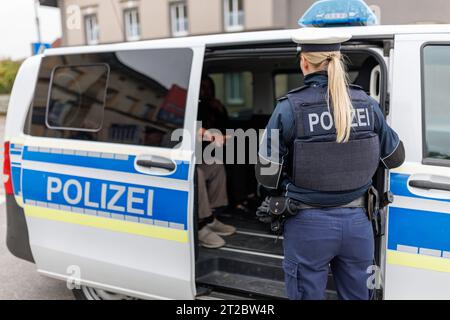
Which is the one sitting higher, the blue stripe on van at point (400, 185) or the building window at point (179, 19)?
the building window at point (179, 19)

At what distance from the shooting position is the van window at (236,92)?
4.63 meters

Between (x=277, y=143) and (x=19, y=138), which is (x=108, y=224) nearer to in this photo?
(x=19, y=138)

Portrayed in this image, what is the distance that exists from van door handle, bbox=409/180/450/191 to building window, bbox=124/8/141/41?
17.9 metres

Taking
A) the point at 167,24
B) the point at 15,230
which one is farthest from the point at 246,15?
the point at 15,230

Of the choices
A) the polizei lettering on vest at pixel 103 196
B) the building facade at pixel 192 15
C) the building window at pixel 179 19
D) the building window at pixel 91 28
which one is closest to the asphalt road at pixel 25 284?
the polizei lettering on vest at pixel 103 196

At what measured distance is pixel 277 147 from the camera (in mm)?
1799

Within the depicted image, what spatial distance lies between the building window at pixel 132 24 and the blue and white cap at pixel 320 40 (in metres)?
17.7

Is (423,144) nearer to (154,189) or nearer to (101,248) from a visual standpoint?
(154,189)

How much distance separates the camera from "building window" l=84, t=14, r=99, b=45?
62.3ft

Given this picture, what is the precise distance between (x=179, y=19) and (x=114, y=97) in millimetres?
15508

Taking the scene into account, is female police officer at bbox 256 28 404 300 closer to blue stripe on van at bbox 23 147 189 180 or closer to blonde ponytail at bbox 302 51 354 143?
blonde ponytail at bbox 302 51 354 143

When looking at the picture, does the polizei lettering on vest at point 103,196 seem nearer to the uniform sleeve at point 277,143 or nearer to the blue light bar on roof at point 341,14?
the uniform sleeve at point 277,143

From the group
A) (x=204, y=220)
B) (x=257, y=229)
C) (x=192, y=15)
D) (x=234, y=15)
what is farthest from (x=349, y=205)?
(x=192, y=15)
